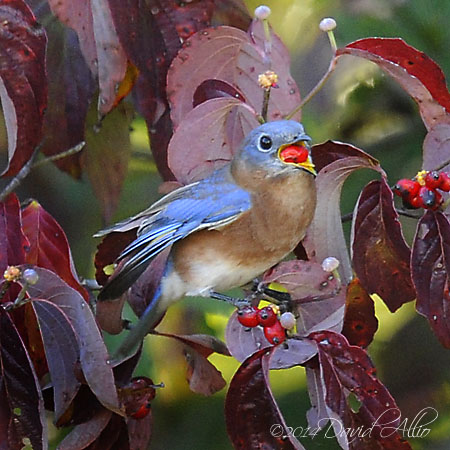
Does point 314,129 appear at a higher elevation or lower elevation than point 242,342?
lower

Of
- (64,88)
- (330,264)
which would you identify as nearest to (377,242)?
(330,264)

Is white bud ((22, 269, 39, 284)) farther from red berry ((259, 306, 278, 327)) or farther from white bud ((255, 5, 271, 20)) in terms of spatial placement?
white bud ((255, 5, 271, 20))

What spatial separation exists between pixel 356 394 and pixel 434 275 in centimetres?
13

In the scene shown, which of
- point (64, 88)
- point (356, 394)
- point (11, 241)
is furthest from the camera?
point (64, 88)

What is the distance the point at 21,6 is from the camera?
2.90 feet

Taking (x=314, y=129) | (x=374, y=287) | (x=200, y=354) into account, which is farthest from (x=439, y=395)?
(x=374, y=287)

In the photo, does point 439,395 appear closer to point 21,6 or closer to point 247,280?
point 247,280

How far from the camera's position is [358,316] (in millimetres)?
848

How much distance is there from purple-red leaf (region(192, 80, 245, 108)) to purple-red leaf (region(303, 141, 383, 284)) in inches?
4.3

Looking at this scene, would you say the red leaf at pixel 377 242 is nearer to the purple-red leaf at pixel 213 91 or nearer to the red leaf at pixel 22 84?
the purple-red leaf at pixel 213 91

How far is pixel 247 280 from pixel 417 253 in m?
0.24

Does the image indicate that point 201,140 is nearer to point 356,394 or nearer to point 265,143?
point 265,143

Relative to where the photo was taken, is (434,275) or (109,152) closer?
(434,275)

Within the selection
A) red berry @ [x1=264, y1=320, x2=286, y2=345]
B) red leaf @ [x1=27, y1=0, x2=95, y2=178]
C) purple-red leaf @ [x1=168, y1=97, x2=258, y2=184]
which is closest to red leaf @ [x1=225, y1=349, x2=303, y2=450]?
red berry @ [x1=264, y1=320, x2=286, y2=345]
